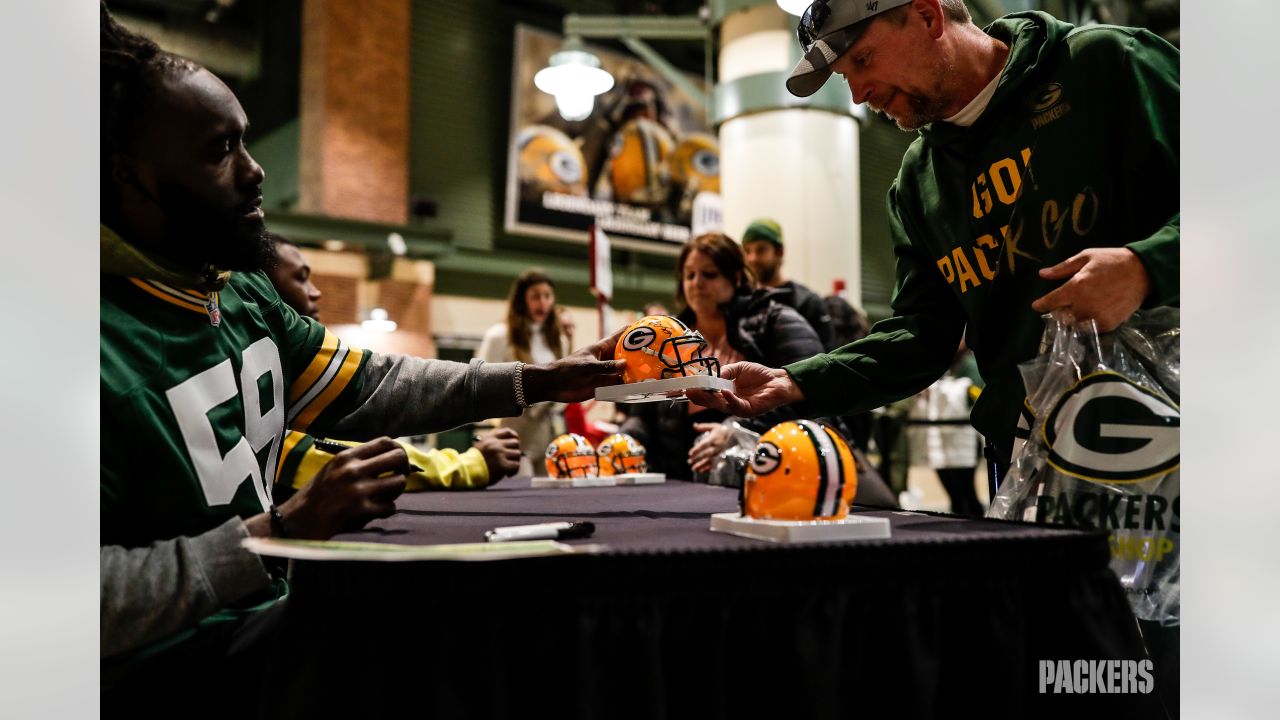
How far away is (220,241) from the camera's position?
1341mm

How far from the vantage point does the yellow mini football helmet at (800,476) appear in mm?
1147

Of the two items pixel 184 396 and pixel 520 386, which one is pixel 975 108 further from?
pixel 184 396

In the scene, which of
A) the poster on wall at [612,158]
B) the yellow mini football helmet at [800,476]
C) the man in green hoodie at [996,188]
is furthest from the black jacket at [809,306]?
the poster on wall at [612,158]

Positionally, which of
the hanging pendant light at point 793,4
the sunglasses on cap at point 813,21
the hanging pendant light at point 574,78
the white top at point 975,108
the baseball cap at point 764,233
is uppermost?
the hanging pendant light at point 574,78

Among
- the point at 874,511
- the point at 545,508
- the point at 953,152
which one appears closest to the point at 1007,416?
the point at 874,511

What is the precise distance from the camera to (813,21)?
173 cm

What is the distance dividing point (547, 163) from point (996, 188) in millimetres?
9186

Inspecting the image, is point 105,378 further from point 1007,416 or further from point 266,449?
point 1007,416

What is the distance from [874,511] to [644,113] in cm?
1024

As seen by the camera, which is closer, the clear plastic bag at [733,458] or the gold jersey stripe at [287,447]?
the gold jersey stripe at [287,447]

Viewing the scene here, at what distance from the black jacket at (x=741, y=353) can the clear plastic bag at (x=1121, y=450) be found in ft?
3.92

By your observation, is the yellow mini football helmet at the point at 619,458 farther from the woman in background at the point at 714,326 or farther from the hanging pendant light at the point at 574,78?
the hanging pendant light at the point at 574,78

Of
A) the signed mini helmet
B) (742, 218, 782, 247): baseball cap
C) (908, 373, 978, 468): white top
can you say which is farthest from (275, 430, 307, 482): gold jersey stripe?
the signed mini helmet

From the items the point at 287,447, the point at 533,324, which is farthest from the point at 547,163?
the point at 287,447
